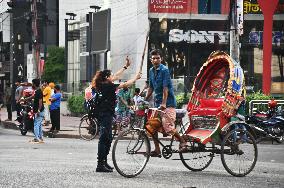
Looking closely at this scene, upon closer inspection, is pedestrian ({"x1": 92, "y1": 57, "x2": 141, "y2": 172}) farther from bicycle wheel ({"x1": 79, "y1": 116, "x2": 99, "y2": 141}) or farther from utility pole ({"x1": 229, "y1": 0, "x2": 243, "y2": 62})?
utility pole ({"x1": 229, "y1": 0, "x2": 243, "y2": 62})

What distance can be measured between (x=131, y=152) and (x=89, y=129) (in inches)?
468

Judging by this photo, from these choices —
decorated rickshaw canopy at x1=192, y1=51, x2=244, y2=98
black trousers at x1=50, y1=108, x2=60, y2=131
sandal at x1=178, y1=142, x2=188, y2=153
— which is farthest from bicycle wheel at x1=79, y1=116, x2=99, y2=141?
sandal at x1=178, y1=142, x2=188, y2=153

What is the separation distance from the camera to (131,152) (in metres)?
11.8

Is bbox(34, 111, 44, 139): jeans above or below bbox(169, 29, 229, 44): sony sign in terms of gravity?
below

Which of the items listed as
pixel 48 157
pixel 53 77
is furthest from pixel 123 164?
pixel 53 77

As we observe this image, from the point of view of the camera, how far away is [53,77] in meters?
71.2

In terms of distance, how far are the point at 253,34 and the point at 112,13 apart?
11038 mm

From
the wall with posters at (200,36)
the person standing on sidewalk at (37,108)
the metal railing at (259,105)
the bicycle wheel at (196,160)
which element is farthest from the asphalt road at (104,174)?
the wall with posters at (200,36)

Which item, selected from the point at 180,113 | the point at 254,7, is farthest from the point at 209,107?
the point at 254,7

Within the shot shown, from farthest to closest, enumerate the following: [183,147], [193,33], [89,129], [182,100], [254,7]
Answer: [193,33], [254,7], [182,100], [89,129], [183,147]

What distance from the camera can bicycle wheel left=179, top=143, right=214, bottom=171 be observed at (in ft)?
41.7

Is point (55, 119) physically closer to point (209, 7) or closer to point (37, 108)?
point (37, 108)

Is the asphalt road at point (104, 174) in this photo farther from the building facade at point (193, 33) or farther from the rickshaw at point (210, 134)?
the building facade at point (193, 33)

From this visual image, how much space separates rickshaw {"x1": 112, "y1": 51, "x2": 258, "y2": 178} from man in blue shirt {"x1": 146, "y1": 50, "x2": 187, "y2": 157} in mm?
100
